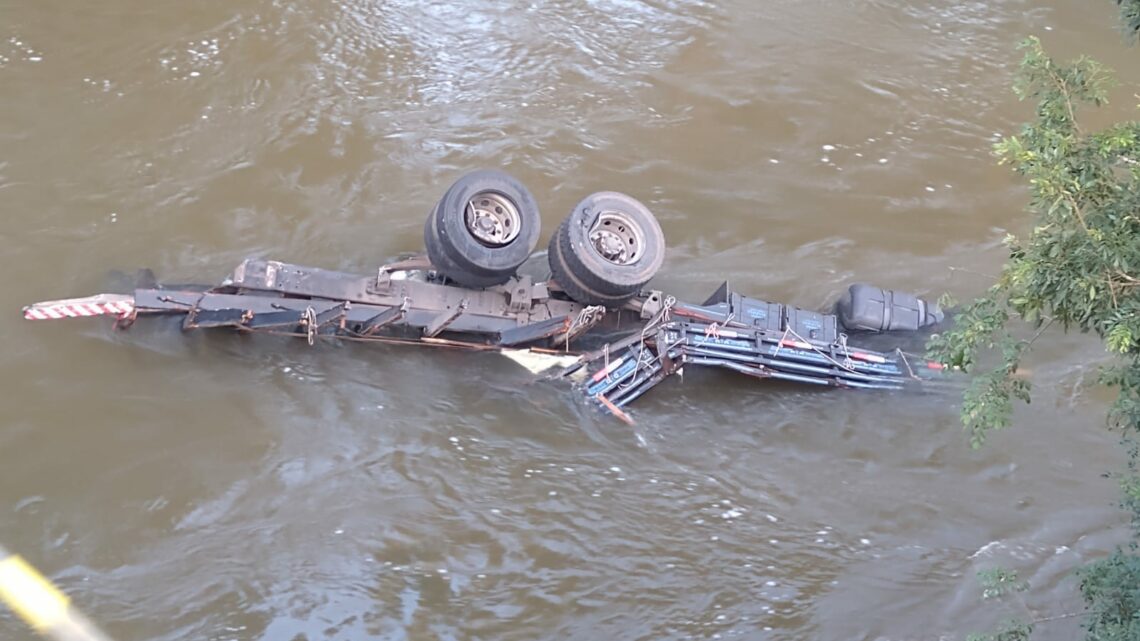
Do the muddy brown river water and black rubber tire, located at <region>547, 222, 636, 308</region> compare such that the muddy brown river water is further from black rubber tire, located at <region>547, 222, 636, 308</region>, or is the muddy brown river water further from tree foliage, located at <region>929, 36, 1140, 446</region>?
tree foliage, located at <region>929, 36, 1140, 446</region>

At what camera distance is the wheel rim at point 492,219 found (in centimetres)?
902

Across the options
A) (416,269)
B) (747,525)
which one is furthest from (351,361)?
(747,525)

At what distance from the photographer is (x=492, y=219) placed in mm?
9172

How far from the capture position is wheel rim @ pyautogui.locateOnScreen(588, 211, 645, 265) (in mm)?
9391

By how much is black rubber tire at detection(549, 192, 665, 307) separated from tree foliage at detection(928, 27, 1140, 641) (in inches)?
141

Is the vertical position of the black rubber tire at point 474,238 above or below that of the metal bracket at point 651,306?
above

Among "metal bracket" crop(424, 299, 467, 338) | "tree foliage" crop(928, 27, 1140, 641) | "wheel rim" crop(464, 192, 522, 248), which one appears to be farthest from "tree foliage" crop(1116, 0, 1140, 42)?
"metal bracket" crop(424, 299, 467, 338)

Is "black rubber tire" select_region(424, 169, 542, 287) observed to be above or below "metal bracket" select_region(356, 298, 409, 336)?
above

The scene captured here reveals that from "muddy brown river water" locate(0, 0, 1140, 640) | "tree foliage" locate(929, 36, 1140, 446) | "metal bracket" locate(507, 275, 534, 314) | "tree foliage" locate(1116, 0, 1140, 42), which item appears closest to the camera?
"tree foliage" locate(929, 36, 1140, 446)

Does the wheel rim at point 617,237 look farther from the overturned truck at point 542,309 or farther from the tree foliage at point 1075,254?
the tree foliage at point 1075,254

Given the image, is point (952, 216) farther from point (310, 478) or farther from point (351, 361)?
point (310, 478)

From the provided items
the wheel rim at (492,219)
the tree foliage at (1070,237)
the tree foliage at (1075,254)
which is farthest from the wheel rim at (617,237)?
the tree foliage at (1070,237)

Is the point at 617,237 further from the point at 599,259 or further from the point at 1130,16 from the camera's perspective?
the point at 1130,16

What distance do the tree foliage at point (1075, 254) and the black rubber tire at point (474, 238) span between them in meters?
4.13
